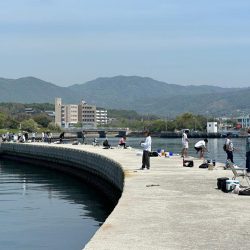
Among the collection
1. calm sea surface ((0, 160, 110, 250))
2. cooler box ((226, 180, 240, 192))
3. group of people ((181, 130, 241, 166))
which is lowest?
calm sea surface ((0, 160, 110, 250))

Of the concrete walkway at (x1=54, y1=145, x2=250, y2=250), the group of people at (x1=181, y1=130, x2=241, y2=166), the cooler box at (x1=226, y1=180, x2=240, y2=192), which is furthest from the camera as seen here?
the group of people at (x1=181, y1=130, x2=241, y2=166)

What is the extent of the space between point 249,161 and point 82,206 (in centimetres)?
733

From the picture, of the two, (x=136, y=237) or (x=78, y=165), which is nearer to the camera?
(x=136, y=237)

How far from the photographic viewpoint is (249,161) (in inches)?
1094

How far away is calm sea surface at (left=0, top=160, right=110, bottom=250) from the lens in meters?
18.7

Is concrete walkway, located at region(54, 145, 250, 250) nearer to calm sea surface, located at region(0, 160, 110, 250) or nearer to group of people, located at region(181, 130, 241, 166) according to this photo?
calm sea surface, located at region(0, 160, 110, 250)

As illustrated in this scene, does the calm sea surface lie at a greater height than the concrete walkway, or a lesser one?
lesser

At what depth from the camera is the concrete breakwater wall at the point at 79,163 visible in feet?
99.3

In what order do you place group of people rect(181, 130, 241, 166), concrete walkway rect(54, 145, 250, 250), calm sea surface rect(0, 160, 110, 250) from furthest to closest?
group of people rect(181, 130, 241, 166), calm sea surface rect(0, 160, 110, 250), concrete walkway rect(54, 145, 250, 250)

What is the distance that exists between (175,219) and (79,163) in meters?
34.0

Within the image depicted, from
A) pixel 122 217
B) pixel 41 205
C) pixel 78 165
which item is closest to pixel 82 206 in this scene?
pixel 41 205

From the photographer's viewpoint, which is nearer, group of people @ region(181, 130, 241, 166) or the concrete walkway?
the concrete walkway

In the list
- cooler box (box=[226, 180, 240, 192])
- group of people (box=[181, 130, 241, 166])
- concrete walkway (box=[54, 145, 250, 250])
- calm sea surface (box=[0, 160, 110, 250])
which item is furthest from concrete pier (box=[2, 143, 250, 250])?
group of people (box=[181, 130, 241, 166])

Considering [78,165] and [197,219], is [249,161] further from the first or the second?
[78,165]
